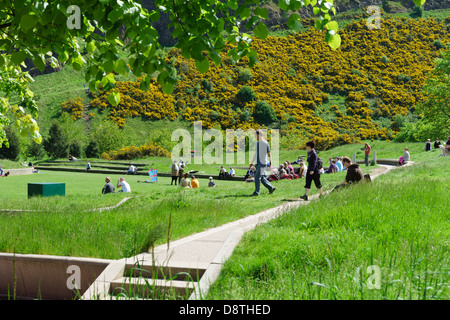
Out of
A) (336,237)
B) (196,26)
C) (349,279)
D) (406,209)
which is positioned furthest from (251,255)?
(406,209)

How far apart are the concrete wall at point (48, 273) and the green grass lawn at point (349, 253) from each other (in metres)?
1.82

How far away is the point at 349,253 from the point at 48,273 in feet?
12.2

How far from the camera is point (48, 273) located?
520 cm

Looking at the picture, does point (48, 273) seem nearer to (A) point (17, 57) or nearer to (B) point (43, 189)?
(A) point (17, 57)

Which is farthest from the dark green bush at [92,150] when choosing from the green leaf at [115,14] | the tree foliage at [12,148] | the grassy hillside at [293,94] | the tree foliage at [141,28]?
the green leaf at [115,14]

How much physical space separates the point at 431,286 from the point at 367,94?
78.0m

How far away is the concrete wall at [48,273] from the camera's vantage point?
504 cm

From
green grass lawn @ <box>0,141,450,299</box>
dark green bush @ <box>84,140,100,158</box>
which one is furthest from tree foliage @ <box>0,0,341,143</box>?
dark green bush @ <box>84,140,100,158</box>

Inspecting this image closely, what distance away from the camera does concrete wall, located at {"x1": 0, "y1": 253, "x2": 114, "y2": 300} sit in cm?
504

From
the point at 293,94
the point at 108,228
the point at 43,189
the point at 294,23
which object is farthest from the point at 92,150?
the point at 294,23

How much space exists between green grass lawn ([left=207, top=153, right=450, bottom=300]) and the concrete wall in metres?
1.82

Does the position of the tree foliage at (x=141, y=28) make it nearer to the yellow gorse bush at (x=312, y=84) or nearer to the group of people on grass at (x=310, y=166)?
the group of people on grass at (x=310, y=166)

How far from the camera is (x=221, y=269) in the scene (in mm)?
4453

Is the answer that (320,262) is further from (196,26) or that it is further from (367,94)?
(367,94)
